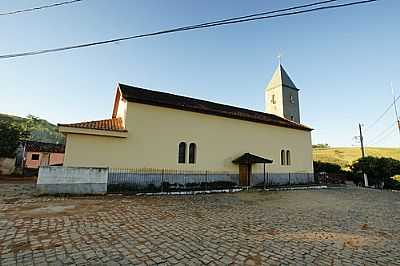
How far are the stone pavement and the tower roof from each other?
72.7 feet

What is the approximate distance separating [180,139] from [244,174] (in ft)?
22.2

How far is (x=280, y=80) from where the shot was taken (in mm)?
28406

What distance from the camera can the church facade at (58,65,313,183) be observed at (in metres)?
14.0

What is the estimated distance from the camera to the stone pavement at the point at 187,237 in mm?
4285

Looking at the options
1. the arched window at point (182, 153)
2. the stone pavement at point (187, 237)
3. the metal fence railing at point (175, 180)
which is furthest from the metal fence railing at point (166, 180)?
the stone pavement at point (187, 237)

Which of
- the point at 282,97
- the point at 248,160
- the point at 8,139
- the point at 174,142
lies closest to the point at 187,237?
the point at 174,142

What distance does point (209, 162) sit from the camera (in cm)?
1772

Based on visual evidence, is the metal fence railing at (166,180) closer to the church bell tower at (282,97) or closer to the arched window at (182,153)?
the arched window at (182,153)

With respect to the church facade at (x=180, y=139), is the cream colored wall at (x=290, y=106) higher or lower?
higher

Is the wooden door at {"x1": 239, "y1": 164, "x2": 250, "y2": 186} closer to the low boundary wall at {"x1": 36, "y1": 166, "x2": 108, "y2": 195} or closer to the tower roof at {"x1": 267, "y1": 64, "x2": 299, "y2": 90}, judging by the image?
the low boundary wall at {"x1": 36, "y1": 166, "x2": 108, "y2": 195}

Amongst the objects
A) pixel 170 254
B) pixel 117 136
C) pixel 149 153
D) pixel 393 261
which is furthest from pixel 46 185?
pixel 393 261

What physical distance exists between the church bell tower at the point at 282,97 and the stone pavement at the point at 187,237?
20320 millimetres

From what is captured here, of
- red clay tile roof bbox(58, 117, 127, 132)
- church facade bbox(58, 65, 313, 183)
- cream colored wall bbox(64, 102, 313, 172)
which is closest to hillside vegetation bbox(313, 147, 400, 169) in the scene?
church facade bbox(58, 65, 313, 183)

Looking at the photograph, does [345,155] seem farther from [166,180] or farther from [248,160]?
[166,180]
